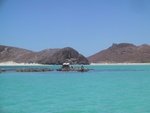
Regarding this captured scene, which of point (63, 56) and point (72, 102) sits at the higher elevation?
point (63, 56)

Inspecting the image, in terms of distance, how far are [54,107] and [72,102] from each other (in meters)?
2.26

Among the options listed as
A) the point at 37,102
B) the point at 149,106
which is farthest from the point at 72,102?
the point at 149,106

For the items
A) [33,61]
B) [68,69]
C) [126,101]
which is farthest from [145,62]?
[126,101]

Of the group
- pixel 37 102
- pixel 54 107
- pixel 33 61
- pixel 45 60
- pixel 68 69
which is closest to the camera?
pixel 54 107

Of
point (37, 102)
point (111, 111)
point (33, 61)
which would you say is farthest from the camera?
point (33, 61)

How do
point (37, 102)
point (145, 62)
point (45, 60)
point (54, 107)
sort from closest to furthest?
point (54, 107) < point (37, 102) < point (45, 60) < point (145, 62)

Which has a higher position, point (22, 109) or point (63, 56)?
point (63, 56)

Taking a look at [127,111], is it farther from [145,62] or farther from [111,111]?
[145,62]

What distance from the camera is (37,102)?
816 inches

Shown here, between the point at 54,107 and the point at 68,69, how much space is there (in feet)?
185

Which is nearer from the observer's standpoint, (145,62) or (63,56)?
(63,56)

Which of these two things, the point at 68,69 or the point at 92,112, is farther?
the point at 68,69

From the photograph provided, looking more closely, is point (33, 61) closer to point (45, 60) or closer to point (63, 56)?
point (45, 60)

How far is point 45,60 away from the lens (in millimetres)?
159750
